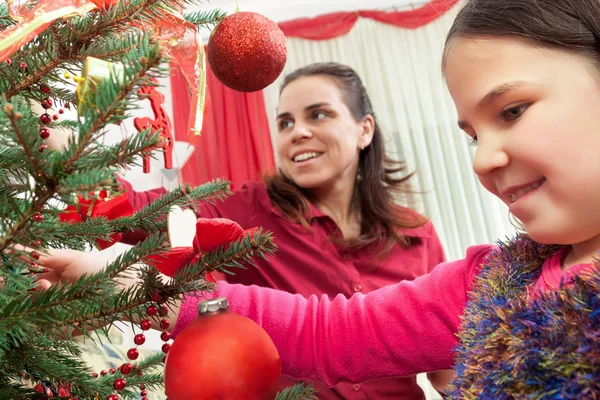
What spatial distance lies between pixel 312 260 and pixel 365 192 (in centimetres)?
32

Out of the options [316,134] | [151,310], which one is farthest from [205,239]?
[316,134]

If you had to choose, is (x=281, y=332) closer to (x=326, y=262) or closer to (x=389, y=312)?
(x=389, y=312)

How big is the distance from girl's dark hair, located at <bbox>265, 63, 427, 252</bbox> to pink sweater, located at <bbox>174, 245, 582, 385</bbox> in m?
0.56

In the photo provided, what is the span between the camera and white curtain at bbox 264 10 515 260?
2.49 m

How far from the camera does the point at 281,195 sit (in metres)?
1.42

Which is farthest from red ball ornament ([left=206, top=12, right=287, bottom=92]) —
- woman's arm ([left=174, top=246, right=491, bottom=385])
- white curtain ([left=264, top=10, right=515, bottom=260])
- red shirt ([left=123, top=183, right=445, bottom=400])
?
white curtain ([left=264, top=10, right=515, bottom=260])

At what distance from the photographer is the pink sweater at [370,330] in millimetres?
743

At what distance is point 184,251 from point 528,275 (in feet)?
1.33

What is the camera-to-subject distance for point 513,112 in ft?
1.89

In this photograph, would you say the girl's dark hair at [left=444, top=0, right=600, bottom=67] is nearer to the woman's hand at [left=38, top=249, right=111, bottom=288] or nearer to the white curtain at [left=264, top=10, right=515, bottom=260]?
the woman's hand at [left=38, top=249, right=111, bottom=288]

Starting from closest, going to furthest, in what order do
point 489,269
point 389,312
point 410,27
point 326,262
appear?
1. point 489,269
2. point 389,312
3. point 326,262
4. point 410,27

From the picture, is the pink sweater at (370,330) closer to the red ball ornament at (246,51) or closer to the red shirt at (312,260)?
the red ball ornament at (246,51)

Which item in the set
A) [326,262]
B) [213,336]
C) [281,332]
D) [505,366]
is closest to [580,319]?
[505,366]

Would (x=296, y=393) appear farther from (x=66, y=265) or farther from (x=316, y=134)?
(x=316, y=134)
